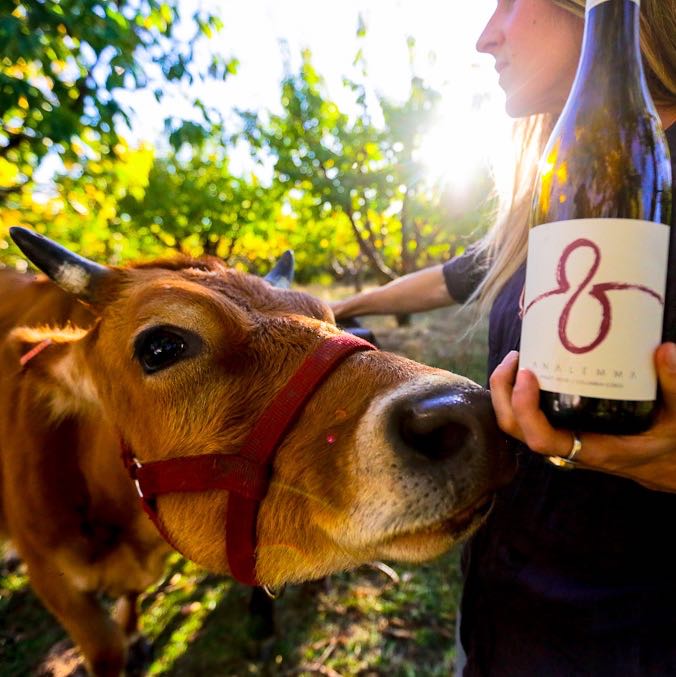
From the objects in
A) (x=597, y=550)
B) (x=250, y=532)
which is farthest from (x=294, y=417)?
(x=597, y=550)

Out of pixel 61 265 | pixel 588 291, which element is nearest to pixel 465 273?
pixel 588 291

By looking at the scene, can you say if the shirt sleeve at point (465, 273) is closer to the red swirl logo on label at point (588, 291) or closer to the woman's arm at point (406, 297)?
the woman's arm at point (406, 297)

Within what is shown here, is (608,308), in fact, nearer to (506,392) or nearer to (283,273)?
(506,392)

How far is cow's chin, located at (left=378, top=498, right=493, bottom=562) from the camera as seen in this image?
125cm

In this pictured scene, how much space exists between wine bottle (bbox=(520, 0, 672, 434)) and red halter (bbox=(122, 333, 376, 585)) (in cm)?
69

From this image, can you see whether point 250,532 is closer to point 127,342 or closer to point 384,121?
point 127,342

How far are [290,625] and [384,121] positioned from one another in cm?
980

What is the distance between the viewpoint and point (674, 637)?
1.36 m

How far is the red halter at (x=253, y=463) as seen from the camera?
147cm

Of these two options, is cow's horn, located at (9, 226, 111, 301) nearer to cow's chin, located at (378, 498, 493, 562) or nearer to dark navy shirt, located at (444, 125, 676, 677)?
cow's chin, located at (378, 498, 493, 562)

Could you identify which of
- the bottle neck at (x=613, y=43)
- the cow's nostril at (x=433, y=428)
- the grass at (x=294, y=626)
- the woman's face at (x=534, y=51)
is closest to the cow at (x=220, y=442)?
the cow's nostril at (x=433, y=428)

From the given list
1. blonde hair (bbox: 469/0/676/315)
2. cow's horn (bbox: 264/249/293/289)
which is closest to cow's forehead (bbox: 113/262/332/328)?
cow's horn (bbox: 264/249/293/289)

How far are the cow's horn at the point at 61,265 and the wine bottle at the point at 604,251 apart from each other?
6.27 ft

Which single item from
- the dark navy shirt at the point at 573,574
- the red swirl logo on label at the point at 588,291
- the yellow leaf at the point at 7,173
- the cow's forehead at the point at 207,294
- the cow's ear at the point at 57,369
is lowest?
the dark navy shirt at the point at 573,574
